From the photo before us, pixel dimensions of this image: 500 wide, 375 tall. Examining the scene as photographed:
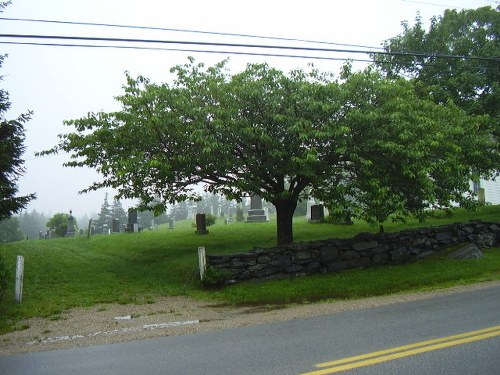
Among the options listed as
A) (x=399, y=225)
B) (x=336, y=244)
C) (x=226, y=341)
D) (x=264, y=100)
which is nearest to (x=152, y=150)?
(x=264, y=100)

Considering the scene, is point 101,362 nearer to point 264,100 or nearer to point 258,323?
point 258,323

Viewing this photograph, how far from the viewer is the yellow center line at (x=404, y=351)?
16.5ft

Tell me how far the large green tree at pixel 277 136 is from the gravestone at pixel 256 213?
1315cm

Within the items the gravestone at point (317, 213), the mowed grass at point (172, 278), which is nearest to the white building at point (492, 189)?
the gravestone at point (317, 213)

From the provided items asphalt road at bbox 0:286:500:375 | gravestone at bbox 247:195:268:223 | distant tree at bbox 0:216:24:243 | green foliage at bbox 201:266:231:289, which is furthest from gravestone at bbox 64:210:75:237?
distant tree at bbox 0:216:24:243

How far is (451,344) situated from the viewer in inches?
222

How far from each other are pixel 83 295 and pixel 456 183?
37.9 feet

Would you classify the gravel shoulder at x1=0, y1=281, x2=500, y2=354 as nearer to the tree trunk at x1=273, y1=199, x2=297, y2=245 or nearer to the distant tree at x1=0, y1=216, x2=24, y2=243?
the tree trunk at x1=273, y1=199, x2=297, y2=245

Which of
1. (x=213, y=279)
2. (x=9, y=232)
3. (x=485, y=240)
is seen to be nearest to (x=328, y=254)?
(x=213, y=279)

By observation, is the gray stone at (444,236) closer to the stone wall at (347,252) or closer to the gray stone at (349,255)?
the stone wall at (347,252)

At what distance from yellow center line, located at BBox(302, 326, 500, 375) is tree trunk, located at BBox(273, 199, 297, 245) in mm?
8754

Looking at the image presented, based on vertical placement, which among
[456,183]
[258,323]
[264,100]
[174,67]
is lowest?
[258,323]

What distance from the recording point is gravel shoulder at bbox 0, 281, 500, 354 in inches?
300


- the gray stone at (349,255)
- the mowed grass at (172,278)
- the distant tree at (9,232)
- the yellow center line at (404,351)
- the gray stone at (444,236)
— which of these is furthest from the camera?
the distant tree at (9,232)
